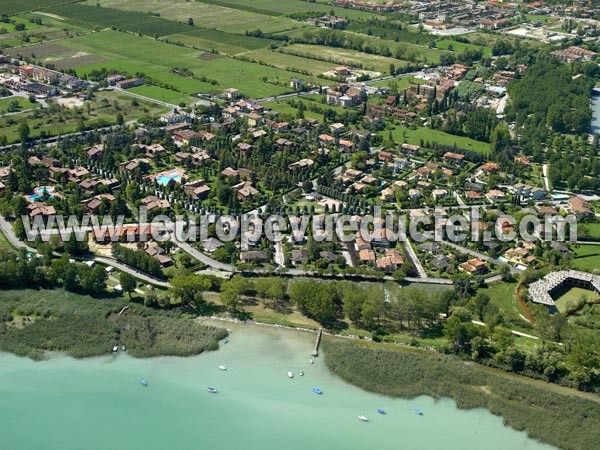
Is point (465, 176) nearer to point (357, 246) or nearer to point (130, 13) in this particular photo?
point (357, 246)

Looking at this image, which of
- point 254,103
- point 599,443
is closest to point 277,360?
point 599,443

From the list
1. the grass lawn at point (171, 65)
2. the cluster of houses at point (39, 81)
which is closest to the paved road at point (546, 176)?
the grass lawn at point (171, 65)

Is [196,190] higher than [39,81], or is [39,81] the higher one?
[39,81]

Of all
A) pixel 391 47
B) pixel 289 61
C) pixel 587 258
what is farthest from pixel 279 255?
pixel 391 47

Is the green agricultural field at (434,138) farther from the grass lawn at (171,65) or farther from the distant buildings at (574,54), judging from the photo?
the distant buildings at (574,54)

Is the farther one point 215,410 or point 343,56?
point 343,56

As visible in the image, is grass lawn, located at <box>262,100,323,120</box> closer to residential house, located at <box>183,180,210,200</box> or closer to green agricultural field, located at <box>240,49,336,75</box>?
green agricultural field, located at <box>240,49,336,75</box>

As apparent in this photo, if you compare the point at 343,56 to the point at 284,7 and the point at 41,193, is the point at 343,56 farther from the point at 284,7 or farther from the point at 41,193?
the point at 41,193
